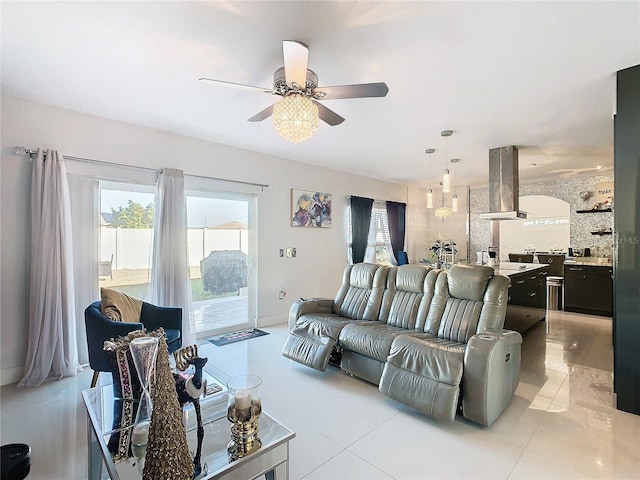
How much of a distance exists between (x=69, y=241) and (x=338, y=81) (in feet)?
9.77

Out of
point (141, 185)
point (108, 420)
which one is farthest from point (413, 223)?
point (108, 420)

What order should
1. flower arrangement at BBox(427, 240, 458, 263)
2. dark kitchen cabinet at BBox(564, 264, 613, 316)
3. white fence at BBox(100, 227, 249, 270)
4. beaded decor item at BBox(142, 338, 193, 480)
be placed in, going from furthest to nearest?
flower arrangement at BBox(427, 240, 458, 263)
dark kitchen cabinet at BBox(564, 264, 613, 316)
white fence at BBox(100, 227, 249, 270)
beaded decor item at BBox(142, 338, 193, 480)

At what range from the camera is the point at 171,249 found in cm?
367

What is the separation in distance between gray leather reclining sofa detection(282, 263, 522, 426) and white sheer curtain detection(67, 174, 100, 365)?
7.02ft

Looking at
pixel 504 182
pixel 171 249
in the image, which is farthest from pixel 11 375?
pixel 504 182

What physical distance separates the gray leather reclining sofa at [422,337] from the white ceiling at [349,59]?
5.38 feet

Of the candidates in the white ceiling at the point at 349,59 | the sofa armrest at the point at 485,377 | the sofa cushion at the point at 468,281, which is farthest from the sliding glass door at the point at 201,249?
the sofa armrest at the point at 485,377

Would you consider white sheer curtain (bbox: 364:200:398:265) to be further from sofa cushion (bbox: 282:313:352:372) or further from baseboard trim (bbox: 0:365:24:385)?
baseboard trim (bbox: 0:365:24:385)

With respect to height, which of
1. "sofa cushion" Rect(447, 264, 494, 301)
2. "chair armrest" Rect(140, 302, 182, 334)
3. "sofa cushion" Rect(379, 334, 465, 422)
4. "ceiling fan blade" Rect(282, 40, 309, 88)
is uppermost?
"ceiling fan blade" Rect(282, 40, 309, 88)

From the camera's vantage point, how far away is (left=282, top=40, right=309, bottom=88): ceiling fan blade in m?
1.75

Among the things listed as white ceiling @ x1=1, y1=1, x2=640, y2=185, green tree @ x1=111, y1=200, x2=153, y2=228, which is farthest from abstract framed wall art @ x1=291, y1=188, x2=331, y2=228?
green tree @ x1=111, y1=200, x2=153, y2=228

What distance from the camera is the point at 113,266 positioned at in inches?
137

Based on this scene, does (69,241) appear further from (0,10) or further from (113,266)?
(0,10)

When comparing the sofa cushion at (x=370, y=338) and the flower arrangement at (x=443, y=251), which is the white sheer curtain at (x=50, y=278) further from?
the flower arrangement at (x=443, y=251)
